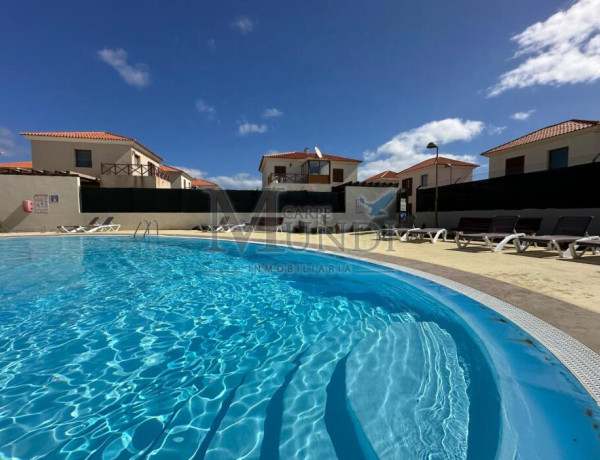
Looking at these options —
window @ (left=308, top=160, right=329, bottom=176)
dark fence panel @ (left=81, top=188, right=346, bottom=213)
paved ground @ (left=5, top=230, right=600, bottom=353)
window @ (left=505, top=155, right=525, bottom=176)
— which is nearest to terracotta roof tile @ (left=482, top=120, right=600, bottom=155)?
window @ (left=505, top=155, right=525, bottom=176)

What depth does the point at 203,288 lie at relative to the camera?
5.77 meters

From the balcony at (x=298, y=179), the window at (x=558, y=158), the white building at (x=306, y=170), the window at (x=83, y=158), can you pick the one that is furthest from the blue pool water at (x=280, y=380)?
the balcony at (x=298, y=179)

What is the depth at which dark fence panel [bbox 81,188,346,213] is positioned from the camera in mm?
17297

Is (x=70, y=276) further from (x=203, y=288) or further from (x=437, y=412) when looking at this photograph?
(x=437, y=412)

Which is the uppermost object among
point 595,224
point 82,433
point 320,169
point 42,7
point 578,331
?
point 42,7

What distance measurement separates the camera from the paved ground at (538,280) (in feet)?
10.3

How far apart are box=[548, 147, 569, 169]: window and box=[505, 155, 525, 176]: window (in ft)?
4.76

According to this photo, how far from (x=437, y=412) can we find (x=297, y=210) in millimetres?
16955

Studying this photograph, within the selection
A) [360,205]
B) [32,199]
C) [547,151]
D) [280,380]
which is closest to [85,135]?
[32,199]

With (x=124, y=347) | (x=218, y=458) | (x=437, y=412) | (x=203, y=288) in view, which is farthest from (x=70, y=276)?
(x=437, y=412)

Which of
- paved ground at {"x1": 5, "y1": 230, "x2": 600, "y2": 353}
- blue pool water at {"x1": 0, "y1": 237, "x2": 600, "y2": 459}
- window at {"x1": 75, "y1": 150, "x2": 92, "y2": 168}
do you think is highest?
window at {"x1": 75, "y1": 150, "x2": 92, "y2": 168}

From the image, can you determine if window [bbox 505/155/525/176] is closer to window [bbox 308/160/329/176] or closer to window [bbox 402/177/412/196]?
window [bbox 402/177/412/196]

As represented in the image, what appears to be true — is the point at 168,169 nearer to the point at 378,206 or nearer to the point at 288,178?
the point at 288,178

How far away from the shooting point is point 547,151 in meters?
17.3
